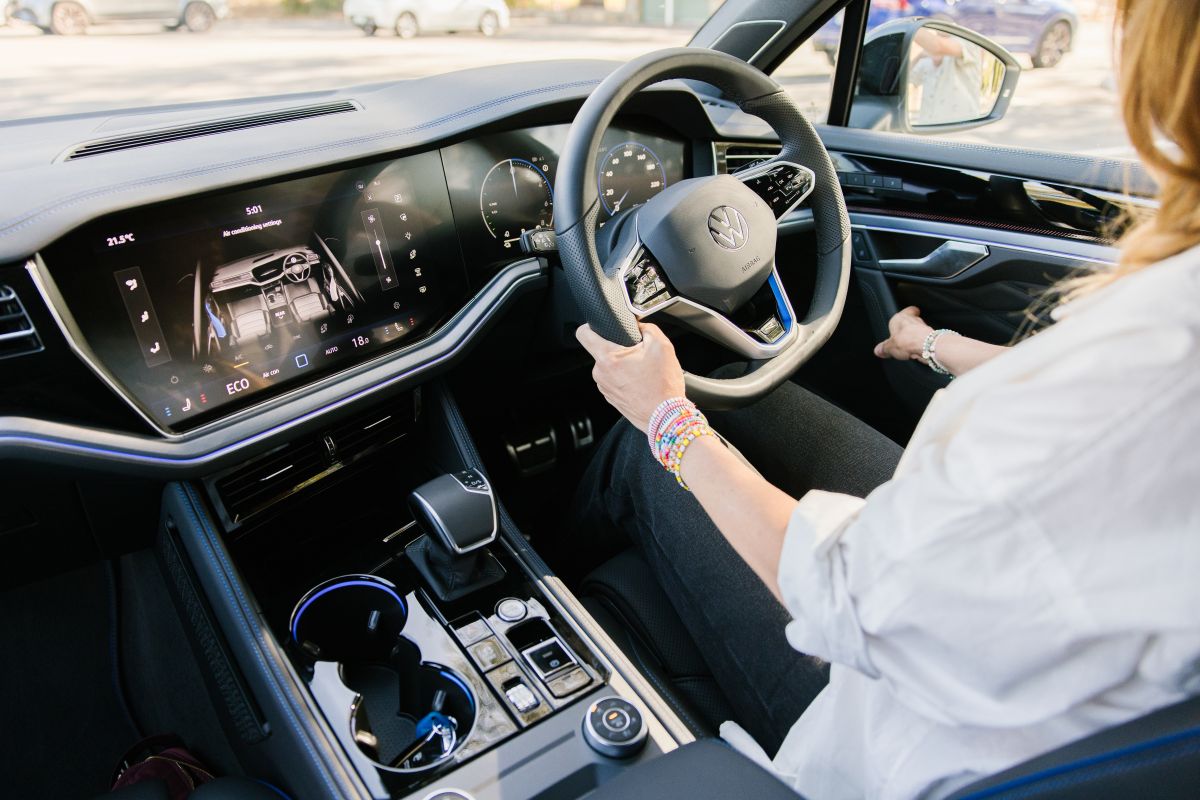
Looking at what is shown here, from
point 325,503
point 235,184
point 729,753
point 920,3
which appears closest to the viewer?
point 729,753

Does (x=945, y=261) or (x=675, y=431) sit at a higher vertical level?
(x=675, y=431)

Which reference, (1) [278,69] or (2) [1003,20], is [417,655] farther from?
(2) [1003,20]

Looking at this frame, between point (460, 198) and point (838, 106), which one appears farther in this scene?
point (838, 106)

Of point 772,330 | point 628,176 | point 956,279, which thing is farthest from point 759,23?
point 772,330

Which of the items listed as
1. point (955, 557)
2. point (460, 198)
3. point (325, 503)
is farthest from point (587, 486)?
point (955, 557)

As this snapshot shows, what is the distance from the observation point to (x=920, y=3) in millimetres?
2281

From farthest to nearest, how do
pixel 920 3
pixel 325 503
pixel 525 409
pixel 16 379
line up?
pixel 920 3
pixel 525 409
pixel 325 503
pixel 16 379

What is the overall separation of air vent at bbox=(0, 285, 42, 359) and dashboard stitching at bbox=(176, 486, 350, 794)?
1.00 feet

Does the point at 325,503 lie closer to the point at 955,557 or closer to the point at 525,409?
the point at 525,409

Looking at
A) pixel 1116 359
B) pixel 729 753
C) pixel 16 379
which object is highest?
pixel 1116 359

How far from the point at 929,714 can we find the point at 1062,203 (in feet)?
4.93

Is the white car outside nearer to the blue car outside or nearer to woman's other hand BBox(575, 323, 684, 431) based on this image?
the blue car outside

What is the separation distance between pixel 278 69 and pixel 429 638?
1.75 metres

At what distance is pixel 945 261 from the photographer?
81.8 inches
